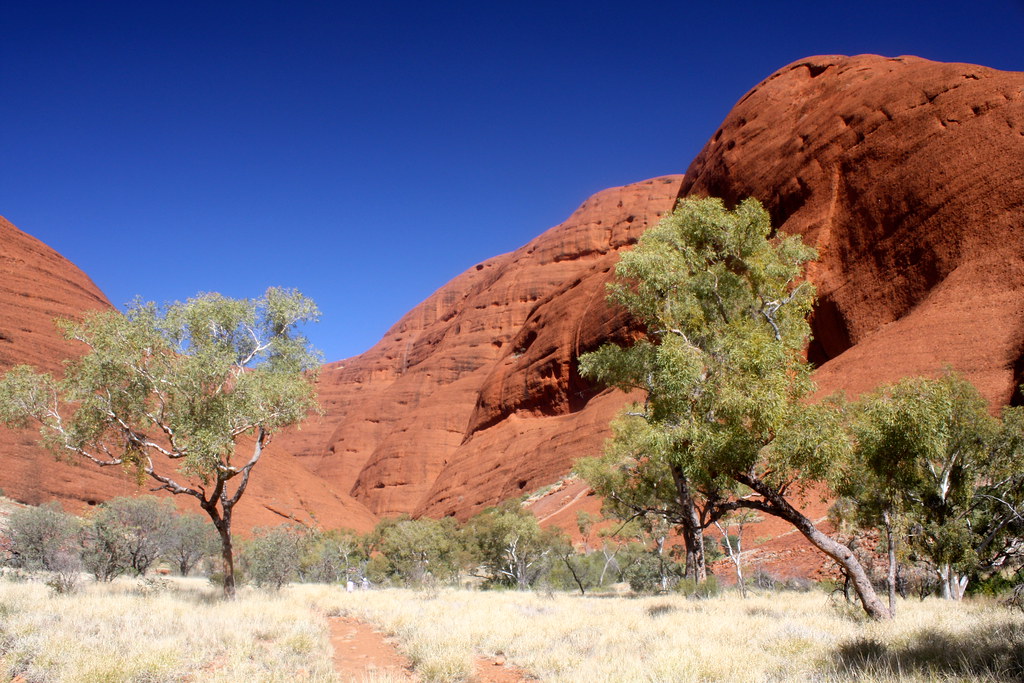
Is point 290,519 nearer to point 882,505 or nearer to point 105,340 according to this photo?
point 105,340

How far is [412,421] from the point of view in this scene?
8725 centimetres

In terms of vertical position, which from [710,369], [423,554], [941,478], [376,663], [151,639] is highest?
[710,369]

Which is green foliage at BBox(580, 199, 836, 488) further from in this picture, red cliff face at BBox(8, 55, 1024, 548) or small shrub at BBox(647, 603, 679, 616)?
red cliff face at BBox(8, 55, 1024, 548)

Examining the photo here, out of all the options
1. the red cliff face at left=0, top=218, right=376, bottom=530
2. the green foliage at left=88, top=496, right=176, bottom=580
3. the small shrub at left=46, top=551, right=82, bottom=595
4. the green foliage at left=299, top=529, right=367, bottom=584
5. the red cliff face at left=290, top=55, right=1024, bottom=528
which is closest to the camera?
the small shrub at left=46, top=551, right=82, bottom=595

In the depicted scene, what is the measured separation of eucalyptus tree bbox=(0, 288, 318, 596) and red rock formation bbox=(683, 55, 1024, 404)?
26862mm

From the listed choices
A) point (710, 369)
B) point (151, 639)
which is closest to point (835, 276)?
point (710, 369)

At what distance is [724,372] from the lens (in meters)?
10.2

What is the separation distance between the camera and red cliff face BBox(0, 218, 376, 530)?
124 ft

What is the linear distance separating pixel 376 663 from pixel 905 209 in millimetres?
38335

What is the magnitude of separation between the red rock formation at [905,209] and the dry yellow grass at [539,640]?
20499 mm

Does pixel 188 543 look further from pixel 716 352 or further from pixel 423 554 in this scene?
pixel 716 352

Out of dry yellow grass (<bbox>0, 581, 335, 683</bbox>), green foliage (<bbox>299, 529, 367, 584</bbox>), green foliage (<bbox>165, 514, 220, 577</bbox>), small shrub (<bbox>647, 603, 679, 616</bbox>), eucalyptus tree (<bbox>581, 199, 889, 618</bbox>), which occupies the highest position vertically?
eucalyptus tree (<bbox>581, 199, 889, 618</bbox>)

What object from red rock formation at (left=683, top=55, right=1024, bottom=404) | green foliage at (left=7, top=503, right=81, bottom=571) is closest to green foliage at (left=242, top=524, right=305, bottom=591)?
green foliage at (left=7, top=503, right=81, bottom=571)

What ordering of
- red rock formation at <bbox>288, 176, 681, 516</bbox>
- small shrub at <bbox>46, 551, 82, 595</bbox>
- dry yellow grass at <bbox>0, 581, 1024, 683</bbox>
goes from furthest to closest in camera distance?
red rock formation at <bbox>288, 176, 681, 516</bbox>, small shrub at <bbox>46, 551, 82, 595</bbox>, dry yellow grass at <bbox>0, 581, 1024, 683</bbox>
